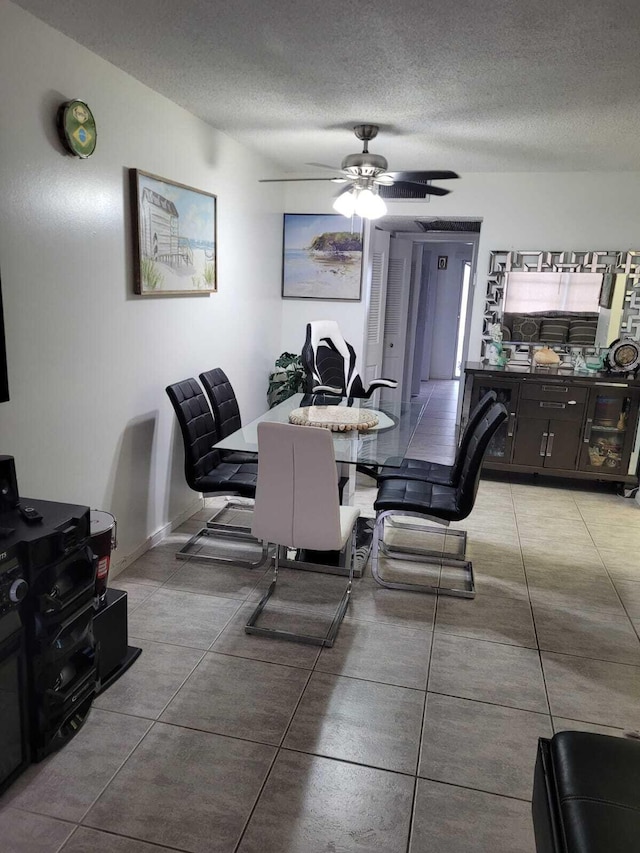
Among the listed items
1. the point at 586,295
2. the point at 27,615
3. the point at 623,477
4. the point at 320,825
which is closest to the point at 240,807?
the point at 320,825

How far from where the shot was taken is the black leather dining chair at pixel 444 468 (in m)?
3.41

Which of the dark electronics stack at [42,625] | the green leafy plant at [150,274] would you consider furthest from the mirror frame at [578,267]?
the dark electronics stack at [42,625]

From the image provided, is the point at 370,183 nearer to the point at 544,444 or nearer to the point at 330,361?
the point at 330,361

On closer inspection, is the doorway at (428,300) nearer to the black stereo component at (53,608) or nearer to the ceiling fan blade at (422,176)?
the ceiling fan blade at (422,176)

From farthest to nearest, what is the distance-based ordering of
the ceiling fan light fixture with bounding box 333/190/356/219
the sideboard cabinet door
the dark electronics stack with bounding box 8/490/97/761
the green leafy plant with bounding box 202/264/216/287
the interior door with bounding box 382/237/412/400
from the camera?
the interior door with bounding box 382/237/412/400
the sideboard cabinet door
the green leafy plant with bounding box 202/264/216/287
the ceiling fan light fixture with bounding box 333/190/356/219
the dark electronics stack with bounding box 8/490/97/761

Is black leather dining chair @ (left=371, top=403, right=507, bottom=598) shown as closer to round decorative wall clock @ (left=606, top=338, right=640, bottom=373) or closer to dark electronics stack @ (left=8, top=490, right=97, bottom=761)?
dark electronics stack @ (left=8, top=490, right=97, bottom=761)

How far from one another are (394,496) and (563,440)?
2.28 meters

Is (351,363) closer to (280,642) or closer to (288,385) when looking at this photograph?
(288,385)

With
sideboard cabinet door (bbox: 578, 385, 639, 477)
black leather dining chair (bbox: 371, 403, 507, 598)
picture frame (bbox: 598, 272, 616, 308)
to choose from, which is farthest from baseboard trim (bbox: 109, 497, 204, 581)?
picture frame (bbox: 598, 272, 616, 308)

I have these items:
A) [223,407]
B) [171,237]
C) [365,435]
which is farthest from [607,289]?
[171,237]

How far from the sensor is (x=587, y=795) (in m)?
1.38

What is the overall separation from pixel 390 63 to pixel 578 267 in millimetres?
3110

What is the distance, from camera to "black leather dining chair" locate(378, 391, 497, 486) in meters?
3.41

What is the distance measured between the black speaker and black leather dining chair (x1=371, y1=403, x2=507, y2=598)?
177 cm
